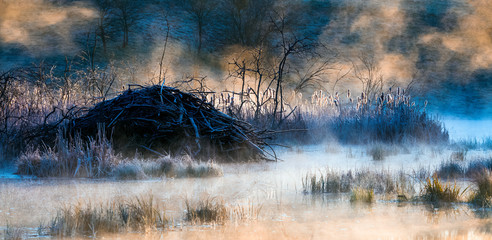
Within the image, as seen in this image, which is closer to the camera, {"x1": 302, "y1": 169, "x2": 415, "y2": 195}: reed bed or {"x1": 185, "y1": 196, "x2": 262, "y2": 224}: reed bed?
{"x1": 185, "y1": 196, "x2": 262, "y2": 224}: reed bed

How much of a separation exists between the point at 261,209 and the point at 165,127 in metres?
3.34

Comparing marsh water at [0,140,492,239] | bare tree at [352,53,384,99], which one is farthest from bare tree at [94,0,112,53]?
marsh water at [0,140,492,239]

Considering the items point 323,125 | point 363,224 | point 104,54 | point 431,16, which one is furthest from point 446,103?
point 363,224

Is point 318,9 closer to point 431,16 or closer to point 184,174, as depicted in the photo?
point 431,16

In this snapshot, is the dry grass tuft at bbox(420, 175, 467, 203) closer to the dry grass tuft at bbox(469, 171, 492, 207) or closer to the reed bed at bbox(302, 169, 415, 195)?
the dry grass tuft at bbox(469, 171, 492, 207)

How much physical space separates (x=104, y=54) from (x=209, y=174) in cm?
2838

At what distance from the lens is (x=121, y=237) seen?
3646 mm

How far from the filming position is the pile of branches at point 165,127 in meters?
7.63

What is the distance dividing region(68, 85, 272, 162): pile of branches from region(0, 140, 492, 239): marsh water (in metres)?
0.77

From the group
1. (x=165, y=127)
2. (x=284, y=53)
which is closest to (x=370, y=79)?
(x=284, y=53)

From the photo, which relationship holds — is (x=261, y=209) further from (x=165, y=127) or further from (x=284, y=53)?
(x=284, y=53)

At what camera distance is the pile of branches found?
7629 mm

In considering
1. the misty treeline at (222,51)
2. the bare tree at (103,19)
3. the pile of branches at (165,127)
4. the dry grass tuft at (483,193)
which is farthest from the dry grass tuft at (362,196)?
the bare tree at (103,19)

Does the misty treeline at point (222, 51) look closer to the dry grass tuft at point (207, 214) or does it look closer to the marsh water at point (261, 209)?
the marsh water at point (261, 209)
